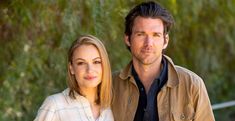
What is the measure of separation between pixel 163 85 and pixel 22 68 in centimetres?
160

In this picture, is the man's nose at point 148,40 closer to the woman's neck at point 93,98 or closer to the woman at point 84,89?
the woman at point 84,89

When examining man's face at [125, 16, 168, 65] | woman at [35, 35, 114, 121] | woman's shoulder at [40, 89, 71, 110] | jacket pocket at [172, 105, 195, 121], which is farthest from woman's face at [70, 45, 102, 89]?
jacket pocket at [172, 105, 195, 121]

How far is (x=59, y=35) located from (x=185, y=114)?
1515mm

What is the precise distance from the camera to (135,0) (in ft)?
14.5

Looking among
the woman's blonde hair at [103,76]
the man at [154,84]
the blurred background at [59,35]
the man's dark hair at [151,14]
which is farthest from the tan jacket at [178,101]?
the blurred background at [59,35]

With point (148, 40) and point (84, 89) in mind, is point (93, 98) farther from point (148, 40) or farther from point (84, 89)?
point (148, 40)

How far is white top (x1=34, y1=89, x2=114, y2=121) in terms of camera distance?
10.6 ft

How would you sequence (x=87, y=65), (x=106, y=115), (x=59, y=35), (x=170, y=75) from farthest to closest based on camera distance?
(x=59, y=35), (x=170, y=75), (x=106, y=115), (x=87, y=65)

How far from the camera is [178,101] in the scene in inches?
136

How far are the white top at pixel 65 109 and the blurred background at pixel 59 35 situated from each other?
2.22 feet

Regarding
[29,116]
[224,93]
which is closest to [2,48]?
[29,116]

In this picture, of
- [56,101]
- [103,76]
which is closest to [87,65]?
[103,76]

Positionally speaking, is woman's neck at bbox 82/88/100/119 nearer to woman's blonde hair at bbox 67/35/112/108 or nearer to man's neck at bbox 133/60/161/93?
woman's blonde hair at bbox 67/35/112/108

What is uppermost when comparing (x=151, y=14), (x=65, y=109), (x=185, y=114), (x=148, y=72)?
(x=151, y=14)
